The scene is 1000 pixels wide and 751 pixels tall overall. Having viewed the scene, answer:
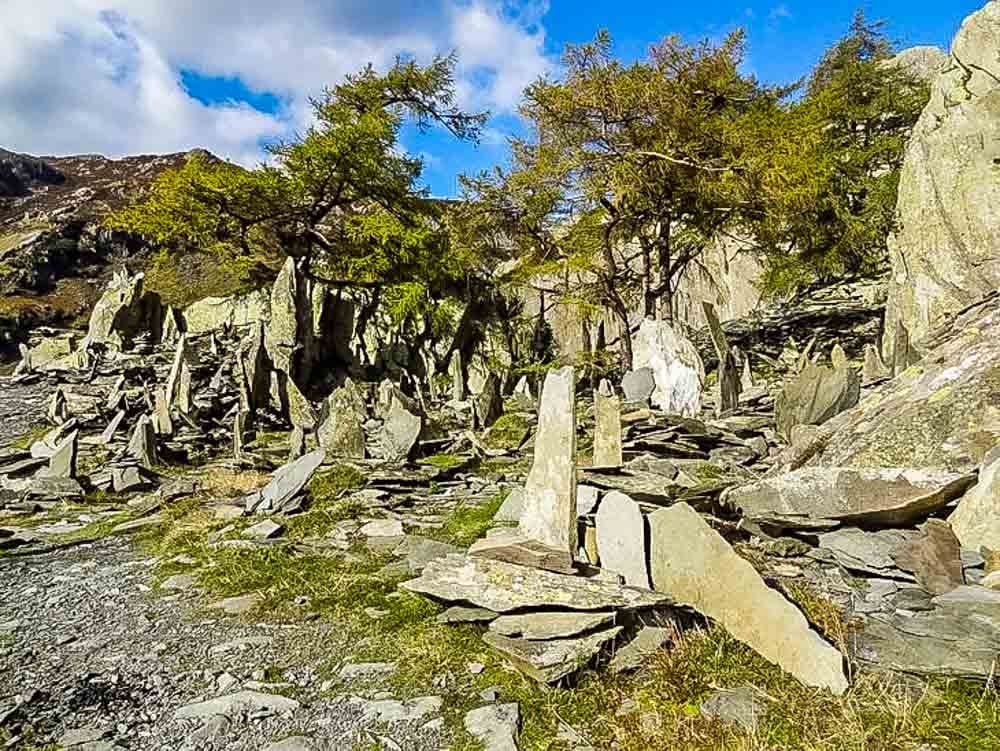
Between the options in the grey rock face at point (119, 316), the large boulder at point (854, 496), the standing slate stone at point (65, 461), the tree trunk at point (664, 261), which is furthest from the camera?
the grey rock face at point (119, 316)

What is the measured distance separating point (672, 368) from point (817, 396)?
4.63 metres

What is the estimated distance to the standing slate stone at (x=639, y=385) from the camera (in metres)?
11.6

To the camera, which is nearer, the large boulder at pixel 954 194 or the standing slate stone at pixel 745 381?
the standing slate stone at pixel 745 381

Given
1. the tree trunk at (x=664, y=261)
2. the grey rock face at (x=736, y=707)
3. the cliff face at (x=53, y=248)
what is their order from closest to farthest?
the grey rock face at (x=736, y=707) < the tree trunk at (x=664, y=261) < the cliff face at (x=53, y=248)

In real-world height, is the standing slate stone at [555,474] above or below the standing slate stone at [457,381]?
below

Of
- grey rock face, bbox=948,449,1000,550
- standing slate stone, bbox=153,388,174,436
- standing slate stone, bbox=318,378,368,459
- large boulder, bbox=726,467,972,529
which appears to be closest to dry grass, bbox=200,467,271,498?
standing slate stone, bbox=318,378,368,459

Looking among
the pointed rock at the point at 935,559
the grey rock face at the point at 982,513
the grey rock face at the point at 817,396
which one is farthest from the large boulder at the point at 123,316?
the grey rock face at the point at 982,513

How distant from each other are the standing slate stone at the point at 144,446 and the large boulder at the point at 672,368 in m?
8.79

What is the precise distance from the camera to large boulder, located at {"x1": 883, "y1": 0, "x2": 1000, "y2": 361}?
1352cm

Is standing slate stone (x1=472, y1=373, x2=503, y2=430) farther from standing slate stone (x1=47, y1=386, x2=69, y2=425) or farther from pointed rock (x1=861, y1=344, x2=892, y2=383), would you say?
standing slate stone (x1=47, y1=386, x2=69, y2=425)

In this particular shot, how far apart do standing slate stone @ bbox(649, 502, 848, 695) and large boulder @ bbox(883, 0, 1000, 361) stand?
1161 cm

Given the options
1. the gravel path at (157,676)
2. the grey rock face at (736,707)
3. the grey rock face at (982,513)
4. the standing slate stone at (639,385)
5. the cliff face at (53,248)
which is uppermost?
the cliff face at (53,248)

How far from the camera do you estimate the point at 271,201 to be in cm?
2195

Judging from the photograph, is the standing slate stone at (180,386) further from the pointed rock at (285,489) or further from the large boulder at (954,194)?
the large boulder at (954,194)
